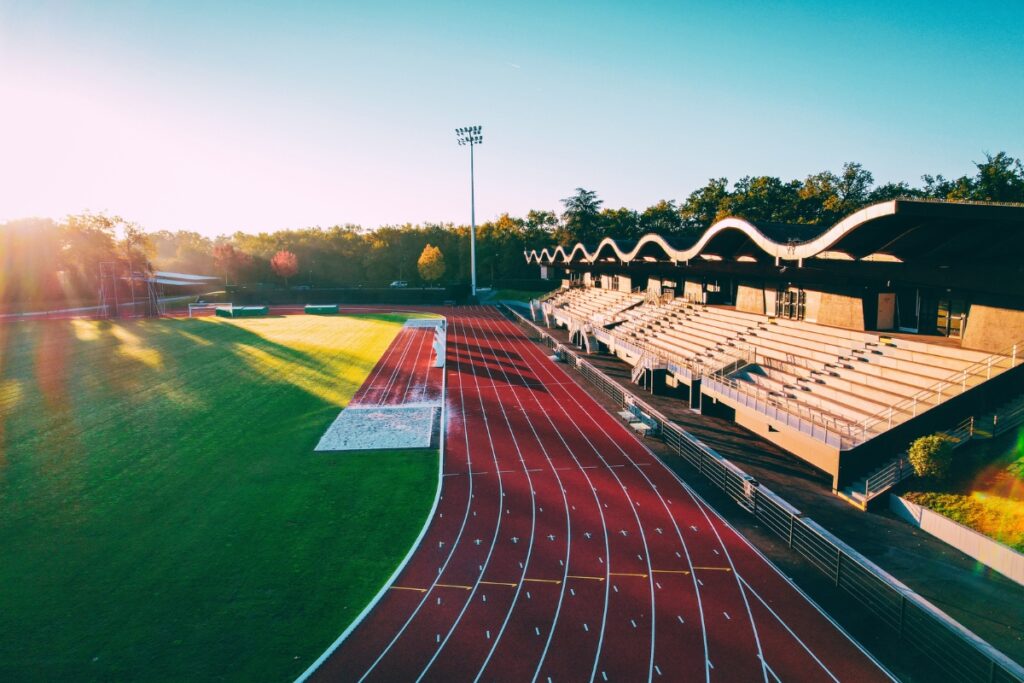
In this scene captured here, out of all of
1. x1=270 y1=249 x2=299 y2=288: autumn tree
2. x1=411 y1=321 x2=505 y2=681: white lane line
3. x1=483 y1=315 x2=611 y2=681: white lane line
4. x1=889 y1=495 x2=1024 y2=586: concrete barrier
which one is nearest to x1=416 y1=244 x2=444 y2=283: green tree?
x1=270 y1=249 x2=299 y2=288: autumn tree

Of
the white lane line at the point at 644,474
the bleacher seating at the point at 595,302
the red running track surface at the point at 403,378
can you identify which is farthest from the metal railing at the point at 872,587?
the bleacher seating at the point at 595,302

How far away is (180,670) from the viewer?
29.5 feet

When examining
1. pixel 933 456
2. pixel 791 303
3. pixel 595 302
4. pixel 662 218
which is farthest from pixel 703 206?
pixel 933 456

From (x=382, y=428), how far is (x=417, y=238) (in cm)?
7781

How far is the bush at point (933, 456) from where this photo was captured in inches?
512

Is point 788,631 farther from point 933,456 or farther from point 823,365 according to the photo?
point 823,365

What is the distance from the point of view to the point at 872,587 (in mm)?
10273

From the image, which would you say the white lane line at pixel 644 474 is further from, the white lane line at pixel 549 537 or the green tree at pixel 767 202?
the green tree at pixel 767 202

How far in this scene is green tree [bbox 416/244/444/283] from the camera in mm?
84625

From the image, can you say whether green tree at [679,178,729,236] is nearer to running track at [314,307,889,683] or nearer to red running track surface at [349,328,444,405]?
red running track surface at [349,328,444,405]

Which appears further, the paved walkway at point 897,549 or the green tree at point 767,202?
the green tree at point 767,202

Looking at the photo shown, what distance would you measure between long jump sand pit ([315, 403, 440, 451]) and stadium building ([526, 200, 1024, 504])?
1201 centimetres

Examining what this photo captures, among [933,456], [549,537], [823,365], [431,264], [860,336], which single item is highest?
[431,264]

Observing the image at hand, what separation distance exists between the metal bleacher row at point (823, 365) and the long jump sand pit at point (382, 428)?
497 inches
